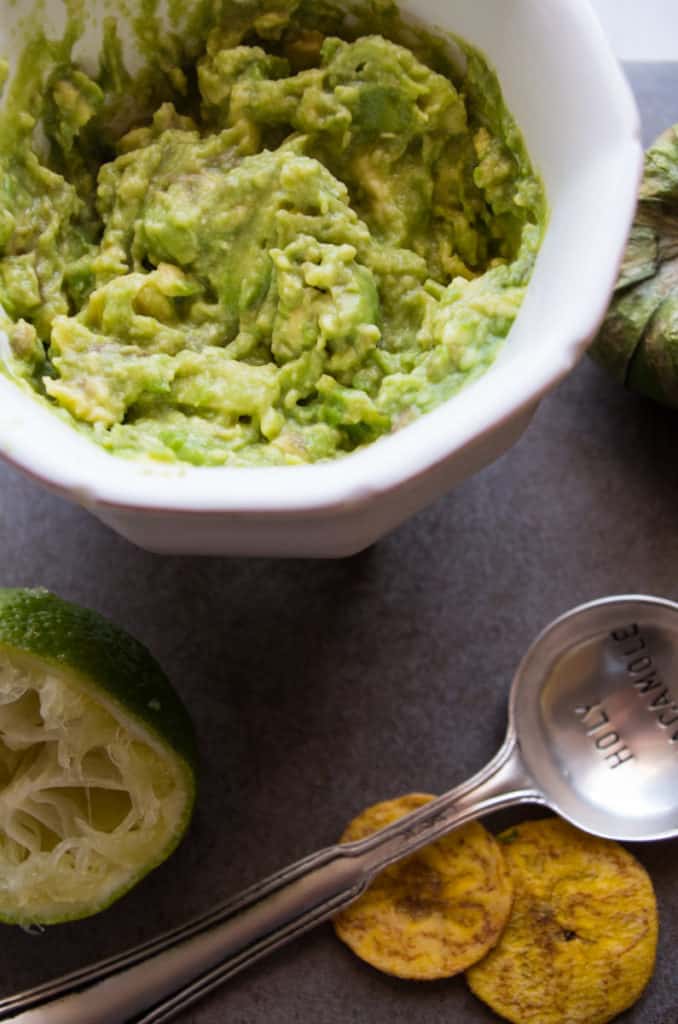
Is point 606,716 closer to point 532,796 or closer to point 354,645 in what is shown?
point 532,796

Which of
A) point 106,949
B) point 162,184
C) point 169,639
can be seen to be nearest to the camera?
point 162,184

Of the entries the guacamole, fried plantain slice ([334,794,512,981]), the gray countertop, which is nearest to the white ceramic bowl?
the guacamole

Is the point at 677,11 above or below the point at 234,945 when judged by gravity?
above

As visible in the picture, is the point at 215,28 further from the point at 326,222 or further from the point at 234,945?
the point at 234,945

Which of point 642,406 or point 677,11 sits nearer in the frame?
point 642,406

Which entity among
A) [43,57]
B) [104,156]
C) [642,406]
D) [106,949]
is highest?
[43,57]

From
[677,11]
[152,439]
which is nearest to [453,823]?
[152,439]

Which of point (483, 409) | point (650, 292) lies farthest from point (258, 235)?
point (650, 292)
